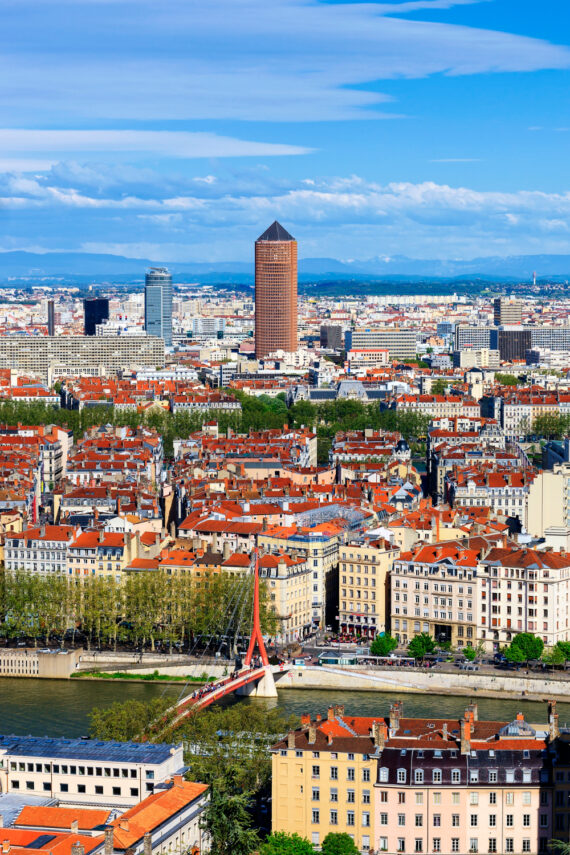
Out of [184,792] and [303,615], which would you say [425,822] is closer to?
[184,792]

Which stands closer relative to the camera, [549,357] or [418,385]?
[418,385]

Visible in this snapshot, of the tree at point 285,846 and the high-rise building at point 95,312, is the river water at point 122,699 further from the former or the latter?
the high-rise building at point 95,312

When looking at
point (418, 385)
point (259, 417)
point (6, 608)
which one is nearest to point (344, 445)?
point (259, 417)

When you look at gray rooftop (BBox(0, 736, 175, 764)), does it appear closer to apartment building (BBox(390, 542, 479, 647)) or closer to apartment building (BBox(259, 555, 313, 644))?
apartment building (BBox(259, 555, 313, 644))

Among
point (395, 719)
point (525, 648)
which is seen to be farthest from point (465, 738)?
point (525, 648)

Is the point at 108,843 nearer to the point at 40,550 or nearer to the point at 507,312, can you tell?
the point at 40,550

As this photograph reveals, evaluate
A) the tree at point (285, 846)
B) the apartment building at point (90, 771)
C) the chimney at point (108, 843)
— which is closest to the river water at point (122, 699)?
the apartment building at point (90, 771)
